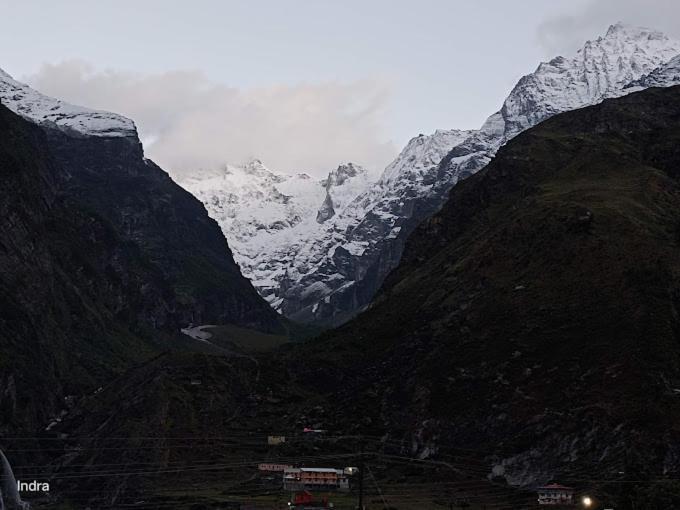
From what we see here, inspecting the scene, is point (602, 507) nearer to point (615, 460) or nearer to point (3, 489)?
point (615, 460)

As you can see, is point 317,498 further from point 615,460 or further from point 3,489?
point 3,489

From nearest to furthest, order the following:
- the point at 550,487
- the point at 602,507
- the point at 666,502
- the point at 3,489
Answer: the point at 3,489 → the point at 666,502 → the point at 602,507 → the point at 550,487

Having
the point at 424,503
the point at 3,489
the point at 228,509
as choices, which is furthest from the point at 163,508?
the point at 3,489

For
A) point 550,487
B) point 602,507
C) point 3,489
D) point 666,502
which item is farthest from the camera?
point 550,487

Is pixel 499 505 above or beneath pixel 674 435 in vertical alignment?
beneath

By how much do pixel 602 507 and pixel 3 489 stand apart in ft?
274

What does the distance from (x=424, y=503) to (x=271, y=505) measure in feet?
96.6

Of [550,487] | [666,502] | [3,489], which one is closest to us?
[3,489]

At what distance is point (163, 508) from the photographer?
655ft

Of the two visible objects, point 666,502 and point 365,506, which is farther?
point 365,506

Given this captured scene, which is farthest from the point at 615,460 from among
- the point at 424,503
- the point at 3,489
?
the point at 3,489

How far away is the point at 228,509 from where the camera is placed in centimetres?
19162

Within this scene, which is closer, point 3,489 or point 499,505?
point 3,489

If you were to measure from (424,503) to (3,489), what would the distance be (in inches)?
3801
